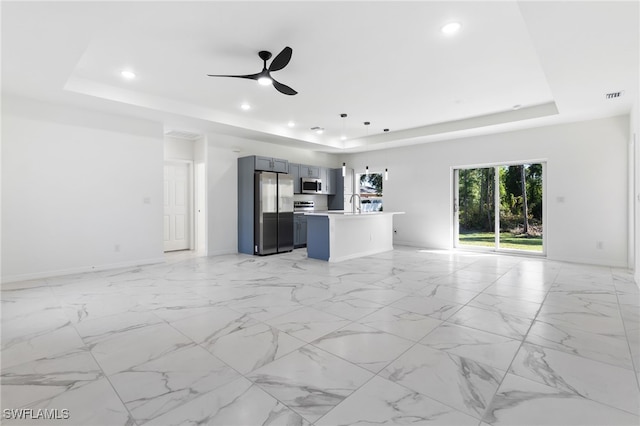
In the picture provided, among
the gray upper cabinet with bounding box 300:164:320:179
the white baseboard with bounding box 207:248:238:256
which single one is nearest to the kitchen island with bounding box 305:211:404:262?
the white baseboard with bounding box 207:248:238:256

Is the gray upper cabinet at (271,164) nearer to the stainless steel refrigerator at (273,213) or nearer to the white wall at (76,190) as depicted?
the stainless steel refrigerator at (273,213)

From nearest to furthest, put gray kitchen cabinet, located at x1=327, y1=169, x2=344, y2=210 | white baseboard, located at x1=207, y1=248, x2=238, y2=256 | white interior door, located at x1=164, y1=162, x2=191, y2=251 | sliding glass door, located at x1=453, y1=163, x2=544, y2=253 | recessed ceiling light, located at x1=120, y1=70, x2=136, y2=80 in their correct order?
recessed ceiling light, located at x1=120, y1=70, x2=136, y2=80, sliding glass door, located at x1=453, y1=163, x2=544, y2=253, white baseboard, located at x1=207, y1=248, x2=238, y2=256, white interior door, located at x1=164, y1=162, x2=191, y2=251, gray kitchen cabinet, located at x1=327, y1=169, x2=344, y2=210

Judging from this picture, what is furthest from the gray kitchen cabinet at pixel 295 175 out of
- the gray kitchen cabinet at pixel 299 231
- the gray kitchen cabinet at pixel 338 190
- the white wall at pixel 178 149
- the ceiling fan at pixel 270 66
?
the ceiling fan at pixel 270 66

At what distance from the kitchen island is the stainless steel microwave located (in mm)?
1907

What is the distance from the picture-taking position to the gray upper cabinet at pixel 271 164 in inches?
266

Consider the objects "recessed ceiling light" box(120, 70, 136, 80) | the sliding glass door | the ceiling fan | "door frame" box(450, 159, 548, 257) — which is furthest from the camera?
the sliding glass door

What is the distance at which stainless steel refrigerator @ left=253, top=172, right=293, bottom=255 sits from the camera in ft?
21.7

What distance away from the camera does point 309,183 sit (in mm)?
8062

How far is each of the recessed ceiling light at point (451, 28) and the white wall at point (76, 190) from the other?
16.2 ft

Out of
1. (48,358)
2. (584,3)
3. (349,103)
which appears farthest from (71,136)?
(584,3)

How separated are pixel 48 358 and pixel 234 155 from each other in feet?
17.6

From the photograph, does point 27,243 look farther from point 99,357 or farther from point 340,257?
point 340,257

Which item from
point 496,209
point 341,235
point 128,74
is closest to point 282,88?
point 128,74

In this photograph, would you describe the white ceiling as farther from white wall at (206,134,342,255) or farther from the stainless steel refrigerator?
the stainless steel refrigerator
